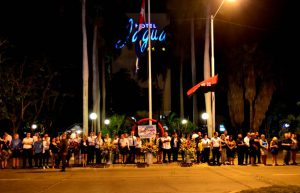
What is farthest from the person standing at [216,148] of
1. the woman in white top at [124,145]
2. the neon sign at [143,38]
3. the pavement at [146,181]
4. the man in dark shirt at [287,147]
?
the neon sign at [143,38]

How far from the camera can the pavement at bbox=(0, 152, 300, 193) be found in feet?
53.5

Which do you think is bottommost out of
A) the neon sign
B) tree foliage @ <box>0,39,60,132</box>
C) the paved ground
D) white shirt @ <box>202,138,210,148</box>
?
the paved ground

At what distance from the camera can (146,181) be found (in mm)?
19047

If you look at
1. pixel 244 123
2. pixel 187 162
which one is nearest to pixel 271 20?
pixel 244 123

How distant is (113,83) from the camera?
62.5 m

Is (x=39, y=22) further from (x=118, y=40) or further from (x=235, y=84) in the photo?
(x=235, y=84)

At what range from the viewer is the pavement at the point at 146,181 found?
53.5ft

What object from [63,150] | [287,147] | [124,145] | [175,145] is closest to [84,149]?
[124,145]

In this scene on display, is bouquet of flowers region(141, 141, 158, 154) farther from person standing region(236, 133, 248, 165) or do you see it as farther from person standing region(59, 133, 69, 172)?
person standing region(59, 133, 69, 172)

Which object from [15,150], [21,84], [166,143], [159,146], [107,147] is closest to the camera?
[15,150]

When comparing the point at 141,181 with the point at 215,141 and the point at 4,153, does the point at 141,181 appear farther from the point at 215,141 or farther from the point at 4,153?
the point at 4,153

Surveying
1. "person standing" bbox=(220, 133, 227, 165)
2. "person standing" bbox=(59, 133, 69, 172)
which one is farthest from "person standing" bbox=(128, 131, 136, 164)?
"person standing" bbox=(220, 133, 227, 165)

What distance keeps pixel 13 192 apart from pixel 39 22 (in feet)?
93.6

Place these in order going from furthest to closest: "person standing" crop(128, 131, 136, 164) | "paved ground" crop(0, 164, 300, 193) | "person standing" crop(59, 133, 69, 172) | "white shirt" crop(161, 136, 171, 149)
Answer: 1. "white shirt" crop(161, 136, 171, 149)
2. "person standing" crop(128, 131, 136, 164)
3. "person standing" crop(59, 133, 69, 172)
4. "paved ground" crop(0, 164, 300, 193)
